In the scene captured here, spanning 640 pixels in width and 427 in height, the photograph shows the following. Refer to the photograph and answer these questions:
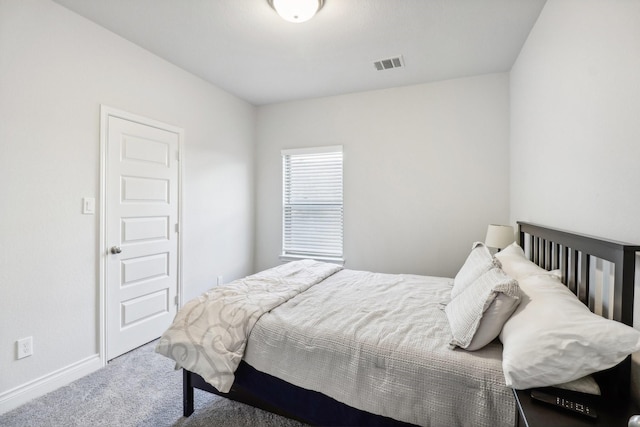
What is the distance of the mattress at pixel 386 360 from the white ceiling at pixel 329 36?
212cm

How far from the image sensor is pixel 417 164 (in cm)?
358

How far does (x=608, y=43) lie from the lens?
52.2 inches

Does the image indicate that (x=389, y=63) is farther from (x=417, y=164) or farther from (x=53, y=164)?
(x=53, y=164)

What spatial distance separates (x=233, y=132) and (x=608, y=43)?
11.9 ft

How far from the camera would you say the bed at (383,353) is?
1194 millimetres

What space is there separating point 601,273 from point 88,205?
3.29 metres

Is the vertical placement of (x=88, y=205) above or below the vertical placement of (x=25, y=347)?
above

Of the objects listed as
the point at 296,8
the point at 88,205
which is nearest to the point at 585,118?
the point at 296,8

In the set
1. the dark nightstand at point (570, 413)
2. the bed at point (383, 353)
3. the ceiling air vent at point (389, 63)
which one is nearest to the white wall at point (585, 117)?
the bed at point (383, 353)

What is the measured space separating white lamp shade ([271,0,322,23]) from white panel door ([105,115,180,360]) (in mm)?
1660

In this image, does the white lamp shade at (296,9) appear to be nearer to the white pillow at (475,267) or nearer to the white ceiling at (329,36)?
the white ceiling at (329,36)

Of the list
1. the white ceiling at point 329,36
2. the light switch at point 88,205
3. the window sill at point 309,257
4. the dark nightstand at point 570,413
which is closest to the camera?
the dark nightstand at point 570,413

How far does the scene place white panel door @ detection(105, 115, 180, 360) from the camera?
256 centimetres

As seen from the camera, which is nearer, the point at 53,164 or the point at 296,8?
the point at 296,8
